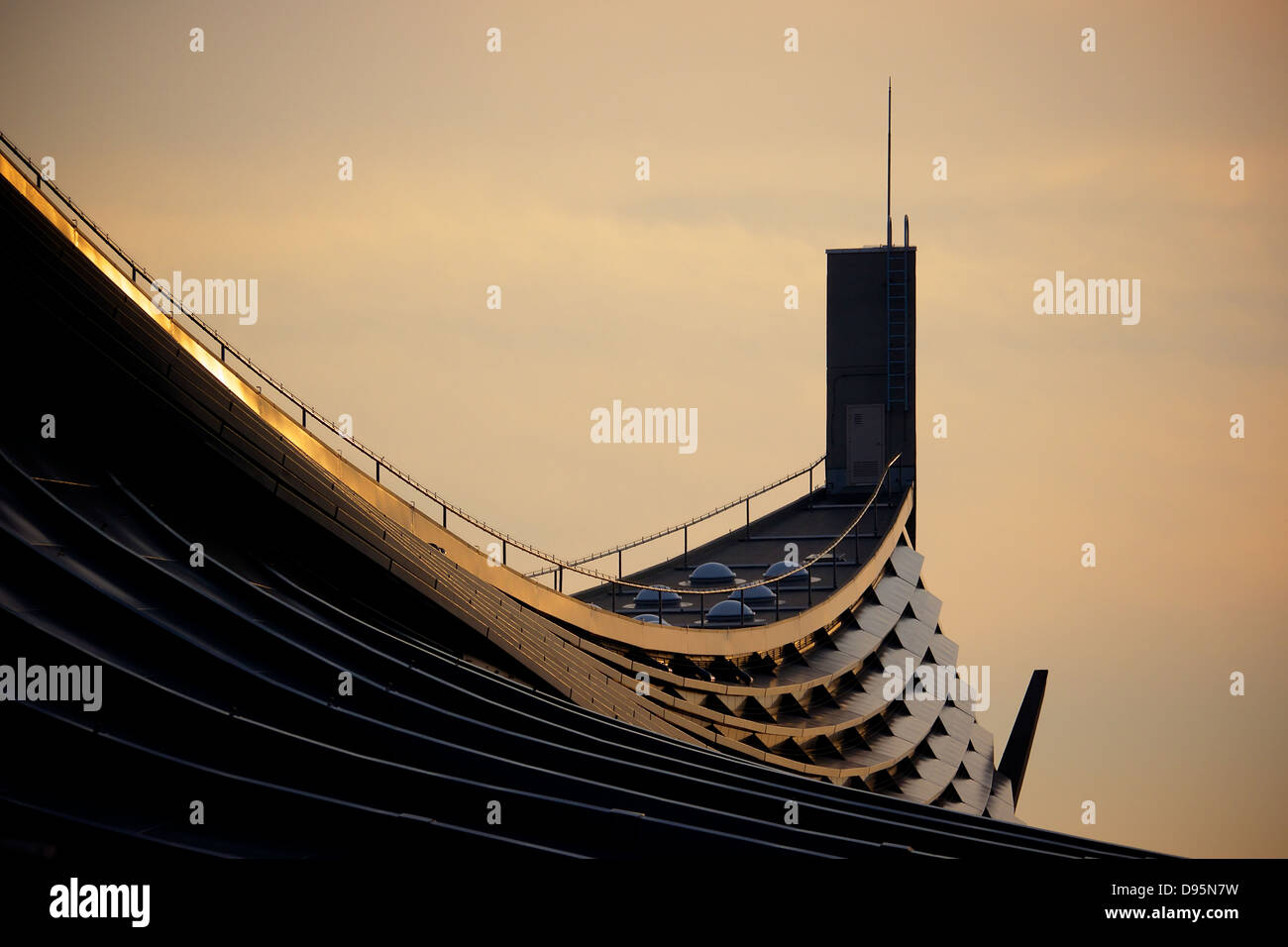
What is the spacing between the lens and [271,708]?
20844 mm

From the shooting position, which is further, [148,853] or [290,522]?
[290,522]

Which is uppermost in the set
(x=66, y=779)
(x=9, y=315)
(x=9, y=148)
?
(x=9, y=148)

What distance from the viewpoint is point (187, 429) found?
25.8 metres

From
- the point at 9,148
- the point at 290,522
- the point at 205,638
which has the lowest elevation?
the point at 205,638

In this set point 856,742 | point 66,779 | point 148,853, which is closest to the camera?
point 148,853

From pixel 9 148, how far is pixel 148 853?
51.9 ft
